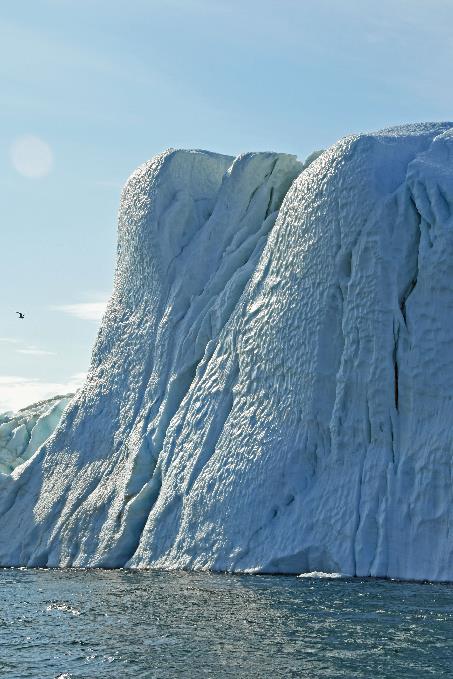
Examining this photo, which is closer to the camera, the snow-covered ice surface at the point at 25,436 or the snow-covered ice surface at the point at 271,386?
the snow-covered ice surface at the point at 271,386

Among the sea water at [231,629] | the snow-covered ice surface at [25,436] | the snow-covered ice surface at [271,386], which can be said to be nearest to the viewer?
the sea water at [231,629]

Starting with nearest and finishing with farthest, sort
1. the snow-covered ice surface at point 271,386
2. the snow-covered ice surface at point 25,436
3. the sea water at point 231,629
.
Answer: the sea water at point 231,629 < the snow-covered ice surface at point 271,386 < the snow-covered ice surface at point 25,436

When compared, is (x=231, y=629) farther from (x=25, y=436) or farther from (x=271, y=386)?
(x=25, y=436)

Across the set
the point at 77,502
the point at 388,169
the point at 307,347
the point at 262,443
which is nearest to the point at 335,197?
the point at 388,169

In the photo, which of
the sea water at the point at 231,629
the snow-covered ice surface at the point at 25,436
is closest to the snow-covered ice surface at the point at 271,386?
the sea water at the point at 231,629

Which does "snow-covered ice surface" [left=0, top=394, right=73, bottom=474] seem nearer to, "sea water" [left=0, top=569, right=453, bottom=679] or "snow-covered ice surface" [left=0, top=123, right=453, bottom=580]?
"snow-covered ice surface" [left=0, top=123, right=453, bottom=580]

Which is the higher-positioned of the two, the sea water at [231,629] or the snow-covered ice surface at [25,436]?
the snow-covered ice surface at [25,436]

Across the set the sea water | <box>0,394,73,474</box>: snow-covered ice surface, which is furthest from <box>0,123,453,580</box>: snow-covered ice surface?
<box>0,394,73,474</box>: snow-covered ice surface

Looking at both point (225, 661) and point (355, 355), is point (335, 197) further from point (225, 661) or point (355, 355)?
point (225, 661)

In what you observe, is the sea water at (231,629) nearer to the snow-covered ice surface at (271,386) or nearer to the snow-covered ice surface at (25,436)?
the snow-covered ice surface at (271,386)
